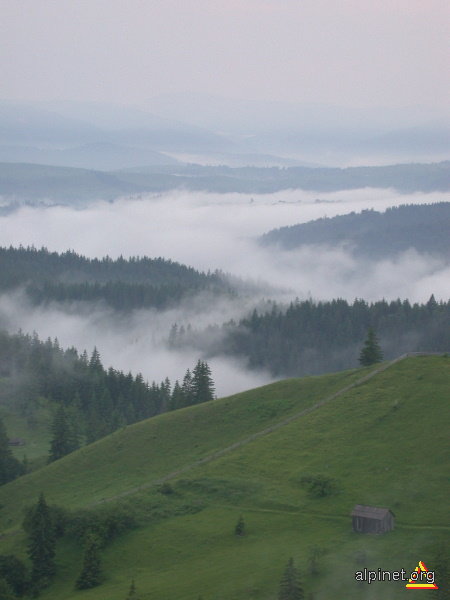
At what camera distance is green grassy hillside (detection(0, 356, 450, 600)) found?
5956 cm

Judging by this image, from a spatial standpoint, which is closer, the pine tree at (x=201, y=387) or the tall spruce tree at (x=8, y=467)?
the tall spruce tree at (x=8, y=467)

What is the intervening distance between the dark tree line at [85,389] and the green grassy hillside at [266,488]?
Result: 86.6ft

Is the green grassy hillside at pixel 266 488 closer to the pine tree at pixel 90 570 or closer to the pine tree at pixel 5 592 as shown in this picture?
the pine tree at pixel 90 570

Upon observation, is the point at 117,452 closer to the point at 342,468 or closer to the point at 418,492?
the point at 342,468

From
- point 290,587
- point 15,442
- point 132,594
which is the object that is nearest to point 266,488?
point 132,594

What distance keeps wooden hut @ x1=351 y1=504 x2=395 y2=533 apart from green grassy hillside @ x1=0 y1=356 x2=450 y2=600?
Answer: 77 centimetres

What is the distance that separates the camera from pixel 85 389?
16862 cm

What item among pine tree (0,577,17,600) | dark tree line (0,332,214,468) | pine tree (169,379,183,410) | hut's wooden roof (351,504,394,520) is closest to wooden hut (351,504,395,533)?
hut's wooden roof (351,504,394,520)

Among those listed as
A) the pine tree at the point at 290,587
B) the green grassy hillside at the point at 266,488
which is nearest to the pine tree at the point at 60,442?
the green grassy hillside at the point at 266,488

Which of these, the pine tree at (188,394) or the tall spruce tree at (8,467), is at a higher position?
the pine tree at (188,394)

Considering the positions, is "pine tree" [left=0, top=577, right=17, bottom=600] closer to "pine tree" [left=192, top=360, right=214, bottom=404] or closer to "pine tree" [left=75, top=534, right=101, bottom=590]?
"pine tree" [left=75, top=534, right=101, bottom=590]

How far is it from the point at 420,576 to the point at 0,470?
72.0 m

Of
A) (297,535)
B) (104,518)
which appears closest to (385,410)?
(297,535)

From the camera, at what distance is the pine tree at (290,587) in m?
52.5
